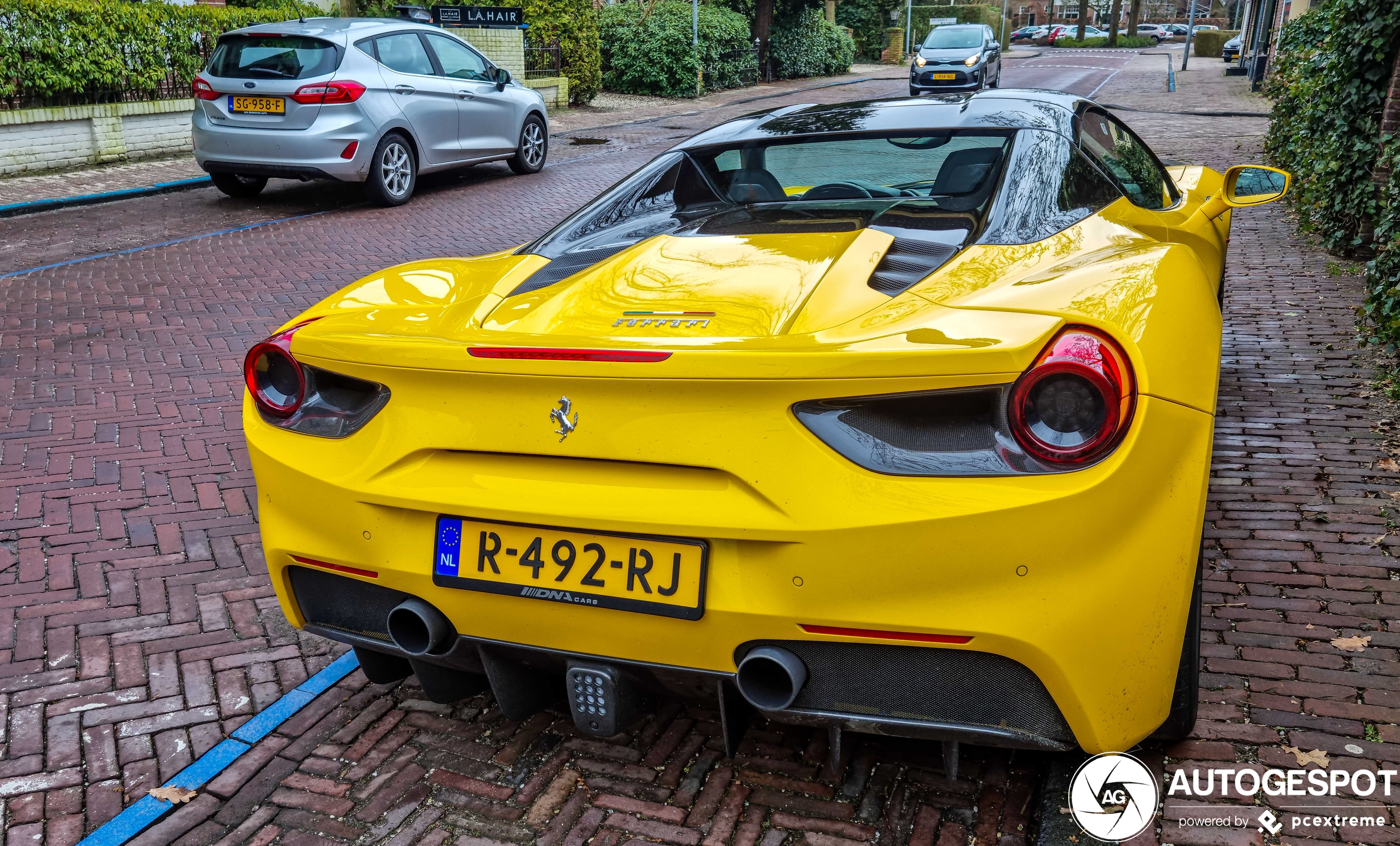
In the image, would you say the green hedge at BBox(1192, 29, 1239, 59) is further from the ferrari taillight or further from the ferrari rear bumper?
the ferrari taillight

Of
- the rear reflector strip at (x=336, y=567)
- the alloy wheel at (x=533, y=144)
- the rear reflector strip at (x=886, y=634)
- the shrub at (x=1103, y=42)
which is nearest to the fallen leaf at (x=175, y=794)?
the rear reflector strip at (x=336, y=567)

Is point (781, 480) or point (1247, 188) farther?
point (1247, 188)

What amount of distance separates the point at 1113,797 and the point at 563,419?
4.58 ft

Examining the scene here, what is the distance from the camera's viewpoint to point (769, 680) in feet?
6.81

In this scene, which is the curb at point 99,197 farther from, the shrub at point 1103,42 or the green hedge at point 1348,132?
the shrub at point 1103,42

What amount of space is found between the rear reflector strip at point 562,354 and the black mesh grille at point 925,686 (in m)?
0.56

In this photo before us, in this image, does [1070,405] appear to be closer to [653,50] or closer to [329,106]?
[329,106]

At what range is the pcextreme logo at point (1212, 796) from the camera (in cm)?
226

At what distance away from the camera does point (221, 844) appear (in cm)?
239

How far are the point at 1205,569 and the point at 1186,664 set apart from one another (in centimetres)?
121

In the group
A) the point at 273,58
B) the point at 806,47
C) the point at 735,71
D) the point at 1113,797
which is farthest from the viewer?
the point at 806,47

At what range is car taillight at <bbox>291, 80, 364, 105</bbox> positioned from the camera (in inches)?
391

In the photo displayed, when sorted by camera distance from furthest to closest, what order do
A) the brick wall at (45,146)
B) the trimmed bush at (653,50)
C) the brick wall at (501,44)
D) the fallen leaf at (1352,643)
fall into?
1. the trimmed bush at (653,50)
2. the brick wall at (501,44)
3. the brick wall at (45,146)
4. the fallen leaf at (1352,643)

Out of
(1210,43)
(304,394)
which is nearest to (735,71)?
(304,394)
